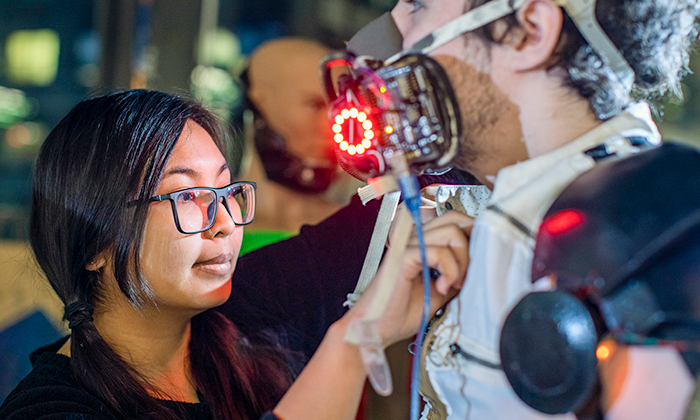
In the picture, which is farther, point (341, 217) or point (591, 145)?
point (341, 217)

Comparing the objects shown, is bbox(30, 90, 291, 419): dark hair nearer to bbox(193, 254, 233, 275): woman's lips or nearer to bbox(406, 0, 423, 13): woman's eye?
bbox(193, 254, 233, 275): woman's lips

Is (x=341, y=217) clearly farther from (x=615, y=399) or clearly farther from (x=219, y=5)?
(x=219, y=5)

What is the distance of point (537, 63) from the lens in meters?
0.76

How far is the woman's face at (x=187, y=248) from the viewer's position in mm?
1052

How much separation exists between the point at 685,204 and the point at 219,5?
7.73ft

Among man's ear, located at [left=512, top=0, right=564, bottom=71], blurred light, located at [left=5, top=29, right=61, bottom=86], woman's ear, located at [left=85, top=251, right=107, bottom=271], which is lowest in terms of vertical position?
woman's ear, located at [left=85, top=251, right=107, bottom=271]

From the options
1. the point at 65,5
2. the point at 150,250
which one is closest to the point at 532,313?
the point at 150,250

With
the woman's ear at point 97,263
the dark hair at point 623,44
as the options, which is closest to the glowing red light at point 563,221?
the dark hair at point 623,44

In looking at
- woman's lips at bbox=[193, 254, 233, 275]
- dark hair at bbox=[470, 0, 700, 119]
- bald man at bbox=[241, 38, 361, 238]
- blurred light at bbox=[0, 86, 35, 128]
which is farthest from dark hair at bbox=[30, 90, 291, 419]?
blurred light at bbox=[0, 86, 35, 128]

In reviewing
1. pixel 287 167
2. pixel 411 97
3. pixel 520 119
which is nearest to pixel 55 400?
pixel 411 97

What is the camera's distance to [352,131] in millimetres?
788

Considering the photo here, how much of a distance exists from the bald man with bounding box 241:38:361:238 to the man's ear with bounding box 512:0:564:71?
49.7 inches

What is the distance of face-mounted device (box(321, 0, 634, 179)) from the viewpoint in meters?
0.74

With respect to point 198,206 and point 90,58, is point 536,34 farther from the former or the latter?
point 90,58
